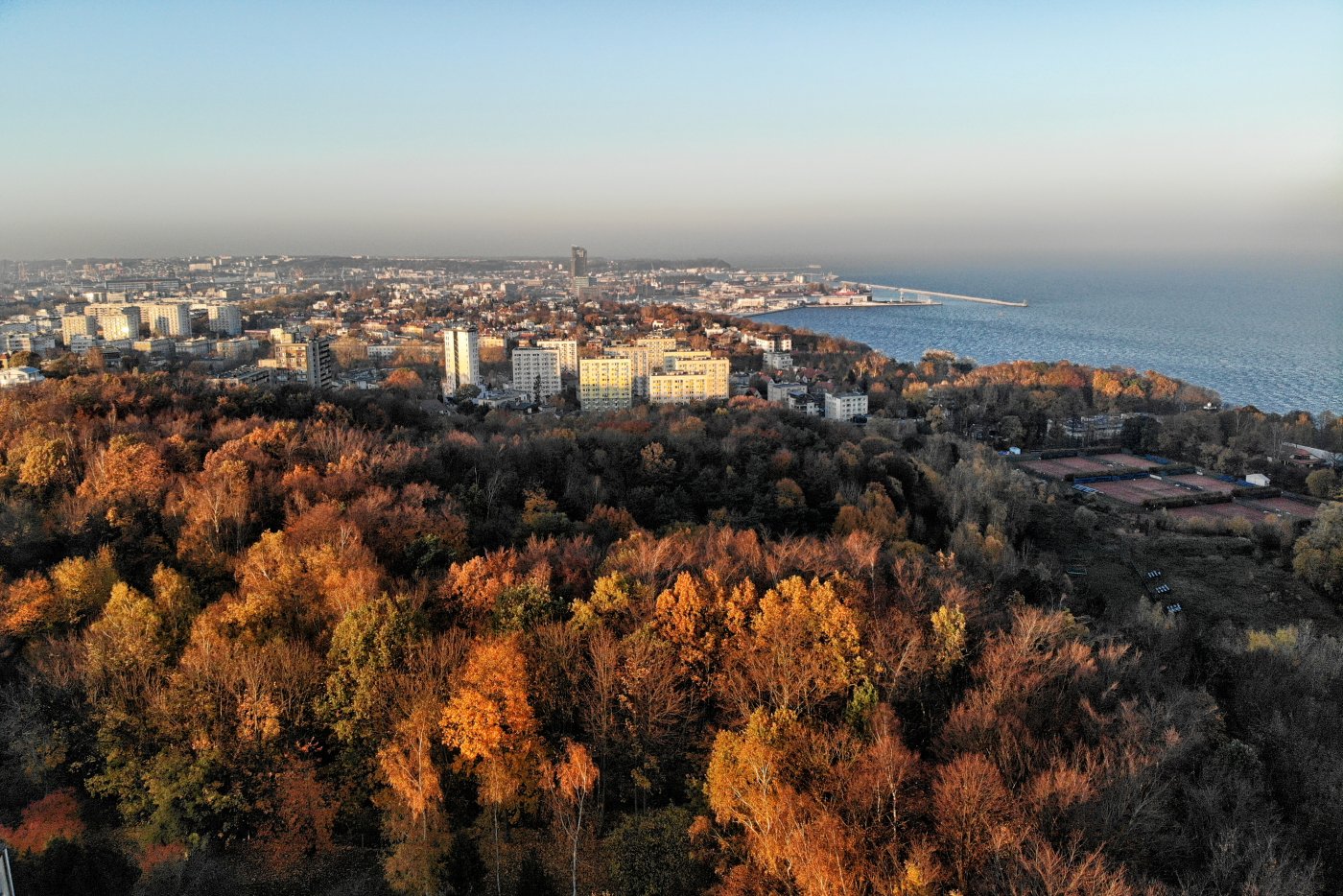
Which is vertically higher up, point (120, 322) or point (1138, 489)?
point (120, 322)

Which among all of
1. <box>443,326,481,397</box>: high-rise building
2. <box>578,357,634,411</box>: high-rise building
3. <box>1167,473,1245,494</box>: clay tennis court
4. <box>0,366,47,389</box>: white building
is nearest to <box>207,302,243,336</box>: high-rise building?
<box>443,326,481,397</box>: high-rise building

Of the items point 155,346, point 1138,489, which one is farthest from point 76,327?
point 1138,489

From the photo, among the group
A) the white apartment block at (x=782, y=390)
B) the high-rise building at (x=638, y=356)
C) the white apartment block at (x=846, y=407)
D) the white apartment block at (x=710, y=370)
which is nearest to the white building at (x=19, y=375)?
the white apartment block at (x=710, y=370)

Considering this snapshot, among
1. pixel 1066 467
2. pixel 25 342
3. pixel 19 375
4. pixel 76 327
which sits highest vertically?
pixel 19 375

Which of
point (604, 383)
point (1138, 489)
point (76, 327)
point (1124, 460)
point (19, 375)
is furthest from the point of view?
point (76, 327)

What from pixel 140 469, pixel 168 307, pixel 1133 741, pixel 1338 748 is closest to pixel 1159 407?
pixel 1338 748

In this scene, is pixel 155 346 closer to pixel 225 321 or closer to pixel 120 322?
pixel 120 322
